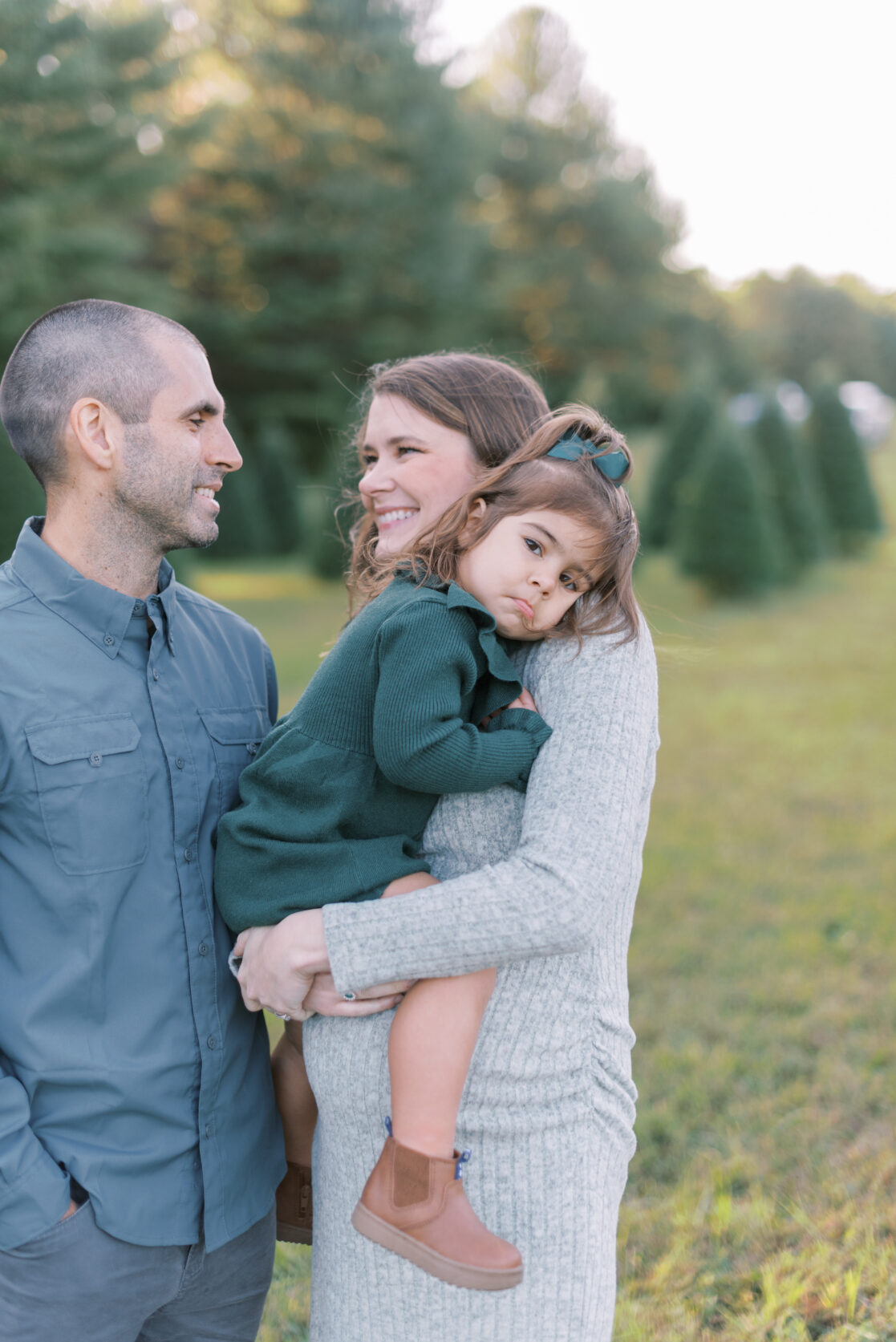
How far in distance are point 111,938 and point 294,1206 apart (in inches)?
32.4

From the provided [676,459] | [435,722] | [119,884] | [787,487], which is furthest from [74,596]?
[676,459]

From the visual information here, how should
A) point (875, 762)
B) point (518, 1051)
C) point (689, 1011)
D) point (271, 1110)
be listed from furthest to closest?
point (875, 762) → point (689, 1011) → point (271, 1110) → point (518, 1051)

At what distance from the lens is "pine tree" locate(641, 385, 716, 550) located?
55.8ft

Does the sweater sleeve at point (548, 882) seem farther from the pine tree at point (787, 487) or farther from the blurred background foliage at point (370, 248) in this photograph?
the pine tree at point (787, 487)

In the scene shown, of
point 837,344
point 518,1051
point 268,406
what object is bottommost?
point 518,1051

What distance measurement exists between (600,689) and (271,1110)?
1.07 m

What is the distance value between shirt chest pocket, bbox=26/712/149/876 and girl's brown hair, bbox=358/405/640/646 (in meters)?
0.62

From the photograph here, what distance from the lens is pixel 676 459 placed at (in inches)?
678

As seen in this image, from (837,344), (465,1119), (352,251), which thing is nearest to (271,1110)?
(465,1119)

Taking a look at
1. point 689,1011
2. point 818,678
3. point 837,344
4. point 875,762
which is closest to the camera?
point 689,1011

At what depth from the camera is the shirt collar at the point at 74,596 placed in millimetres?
1816

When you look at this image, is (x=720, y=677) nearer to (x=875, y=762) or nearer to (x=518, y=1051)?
(x=875, y=762)

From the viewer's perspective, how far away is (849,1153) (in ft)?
12.3

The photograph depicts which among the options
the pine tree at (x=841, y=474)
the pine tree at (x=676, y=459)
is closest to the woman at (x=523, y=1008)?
the pine tree at (x=676, y=459)
